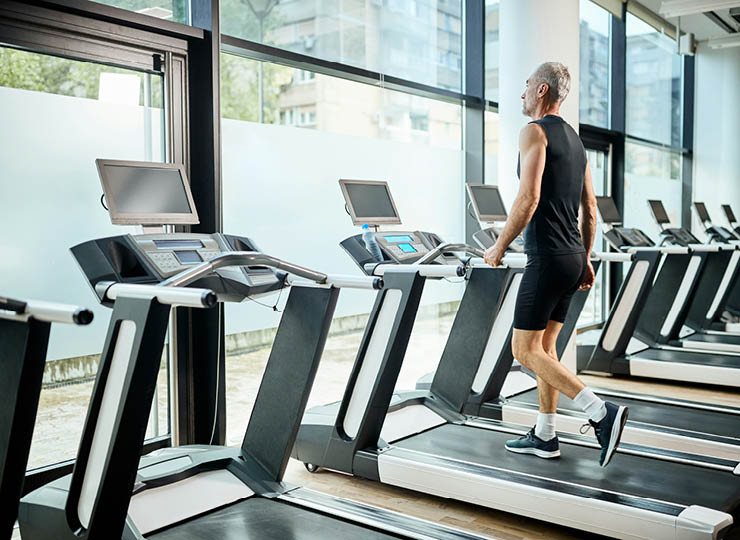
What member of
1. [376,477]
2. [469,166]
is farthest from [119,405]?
[469,166]

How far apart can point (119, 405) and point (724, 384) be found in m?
4.60

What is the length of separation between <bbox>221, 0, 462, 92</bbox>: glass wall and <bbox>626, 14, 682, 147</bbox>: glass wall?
3366 millimetres

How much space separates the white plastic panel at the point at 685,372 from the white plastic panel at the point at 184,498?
372 centimetres

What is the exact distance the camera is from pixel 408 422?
12.8ft

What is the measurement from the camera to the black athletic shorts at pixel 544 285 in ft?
10.2

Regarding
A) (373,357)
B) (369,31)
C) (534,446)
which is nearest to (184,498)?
(373,357)

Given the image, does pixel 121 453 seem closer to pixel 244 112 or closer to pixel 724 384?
pixel 244 112

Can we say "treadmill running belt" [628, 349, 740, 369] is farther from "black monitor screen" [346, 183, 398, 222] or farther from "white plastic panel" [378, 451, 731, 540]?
"white plastic panel" [378, 451, 731, 540]

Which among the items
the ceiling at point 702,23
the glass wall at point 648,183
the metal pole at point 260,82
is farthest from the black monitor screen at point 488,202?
the ceiling at point 702,23

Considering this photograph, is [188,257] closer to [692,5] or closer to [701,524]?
[701,524]

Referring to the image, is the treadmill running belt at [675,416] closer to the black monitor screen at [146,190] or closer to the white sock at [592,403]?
the white sock at [592,403]

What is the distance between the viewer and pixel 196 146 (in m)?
3.66

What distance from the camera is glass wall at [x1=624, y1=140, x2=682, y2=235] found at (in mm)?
8352

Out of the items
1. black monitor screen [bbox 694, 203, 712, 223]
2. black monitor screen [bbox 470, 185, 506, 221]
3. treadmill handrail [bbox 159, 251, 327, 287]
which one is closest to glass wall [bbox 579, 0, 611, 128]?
black monitor screen [bbox 694, 203, 712, 223]
